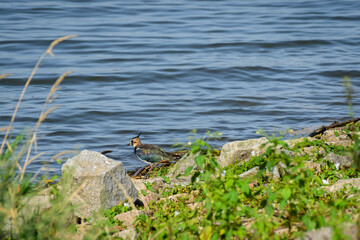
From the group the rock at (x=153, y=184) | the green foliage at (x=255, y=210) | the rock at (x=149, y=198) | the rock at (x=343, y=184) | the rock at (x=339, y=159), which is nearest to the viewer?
the green foliage at (x=255, y=210)

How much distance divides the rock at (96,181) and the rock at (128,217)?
0.77 feet

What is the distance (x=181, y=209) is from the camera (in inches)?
166

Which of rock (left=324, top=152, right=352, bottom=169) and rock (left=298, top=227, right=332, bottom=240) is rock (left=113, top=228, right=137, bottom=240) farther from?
rock (left=324, top=152, right=352, bottom=169)

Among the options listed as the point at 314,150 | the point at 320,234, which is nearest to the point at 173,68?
the point at 314,150

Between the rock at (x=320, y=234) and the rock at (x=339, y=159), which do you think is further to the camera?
the rock at (x=339, y=159)

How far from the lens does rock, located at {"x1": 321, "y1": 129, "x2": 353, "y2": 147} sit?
5.70 metres

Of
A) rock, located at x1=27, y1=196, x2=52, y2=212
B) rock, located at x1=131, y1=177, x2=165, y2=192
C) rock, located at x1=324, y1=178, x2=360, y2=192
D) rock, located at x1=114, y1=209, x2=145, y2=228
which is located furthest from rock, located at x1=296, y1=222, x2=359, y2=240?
rock, located at x1=131, y1=177, x2=165, y2=192

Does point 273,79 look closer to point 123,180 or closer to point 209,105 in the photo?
point 209,105

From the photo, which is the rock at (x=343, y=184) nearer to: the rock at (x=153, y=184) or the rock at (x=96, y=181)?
the rock at (x=153, y=184)

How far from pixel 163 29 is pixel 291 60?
570 cm

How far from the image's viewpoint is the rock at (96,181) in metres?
4.35

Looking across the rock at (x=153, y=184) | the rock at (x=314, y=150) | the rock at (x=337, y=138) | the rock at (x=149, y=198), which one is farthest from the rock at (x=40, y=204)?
the rock at (x=337, y=138)

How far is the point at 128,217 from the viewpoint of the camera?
13.8 ft

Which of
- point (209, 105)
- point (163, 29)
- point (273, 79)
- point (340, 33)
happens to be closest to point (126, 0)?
point (163, 29)
